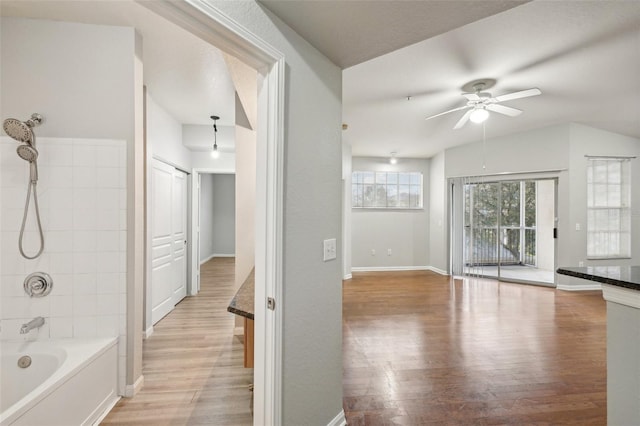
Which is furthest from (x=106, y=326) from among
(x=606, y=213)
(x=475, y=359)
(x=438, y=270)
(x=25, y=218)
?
(x=606, y=213)

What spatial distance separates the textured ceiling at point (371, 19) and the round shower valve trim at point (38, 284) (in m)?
2.29

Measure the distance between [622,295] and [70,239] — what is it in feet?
10.7

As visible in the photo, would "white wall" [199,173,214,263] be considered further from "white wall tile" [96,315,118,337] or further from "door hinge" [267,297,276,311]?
"door hinge" [267,297,276,311]

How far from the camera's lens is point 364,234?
6.74 m

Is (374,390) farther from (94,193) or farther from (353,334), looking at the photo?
(94,193)

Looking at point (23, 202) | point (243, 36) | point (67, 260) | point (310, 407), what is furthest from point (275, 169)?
point (23, 202)

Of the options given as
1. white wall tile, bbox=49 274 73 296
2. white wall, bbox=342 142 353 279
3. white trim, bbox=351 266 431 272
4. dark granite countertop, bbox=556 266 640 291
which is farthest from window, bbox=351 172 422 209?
white wall tile, bbox=49 274 73 296

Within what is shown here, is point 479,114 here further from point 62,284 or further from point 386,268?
point 386,268

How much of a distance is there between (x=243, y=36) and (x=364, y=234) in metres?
5.88

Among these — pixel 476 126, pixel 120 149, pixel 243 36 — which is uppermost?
pixel 476 126

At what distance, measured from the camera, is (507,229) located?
5676mm

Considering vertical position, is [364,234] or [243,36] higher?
[243,36]

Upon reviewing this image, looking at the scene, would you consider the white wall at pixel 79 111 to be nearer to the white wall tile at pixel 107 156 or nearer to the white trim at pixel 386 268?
the white wall tile at pixel 107 156

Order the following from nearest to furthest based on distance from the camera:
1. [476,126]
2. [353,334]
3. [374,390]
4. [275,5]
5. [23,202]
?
[275,5], [23,202], [374,390], [353,334], [476,126]
